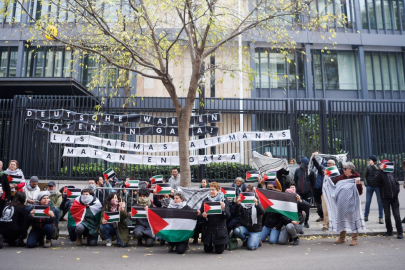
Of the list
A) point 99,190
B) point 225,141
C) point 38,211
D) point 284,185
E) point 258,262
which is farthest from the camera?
point 225,141

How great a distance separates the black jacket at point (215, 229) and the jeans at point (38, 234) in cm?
361

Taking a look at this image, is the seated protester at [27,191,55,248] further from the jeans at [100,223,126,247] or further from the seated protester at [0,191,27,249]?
the jeans at [100,223,126,247]

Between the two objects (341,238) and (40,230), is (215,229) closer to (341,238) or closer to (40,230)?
(341,238)

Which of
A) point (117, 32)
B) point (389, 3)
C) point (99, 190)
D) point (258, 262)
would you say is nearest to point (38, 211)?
point (99, 190)

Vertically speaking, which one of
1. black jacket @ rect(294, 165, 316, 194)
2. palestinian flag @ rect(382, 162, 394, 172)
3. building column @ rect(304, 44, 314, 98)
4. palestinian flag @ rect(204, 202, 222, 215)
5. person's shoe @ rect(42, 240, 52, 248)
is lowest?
person's shoe @ rect(42, 240, 52, 248)

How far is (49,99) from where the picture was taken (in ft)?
46.5

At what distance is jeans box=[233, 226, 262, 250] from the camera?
8555mm

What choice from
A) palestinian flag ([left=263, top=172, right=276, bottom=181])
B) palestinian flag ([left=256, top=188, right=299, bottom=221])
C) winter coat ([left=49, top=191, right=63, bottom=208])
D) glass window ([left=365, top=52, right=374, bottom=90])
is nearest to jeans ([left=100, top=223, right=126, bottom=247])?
winter coat ([left=49, top=191, right=63, bottom=208])

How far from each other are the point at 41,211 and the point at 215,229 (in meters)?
4.09

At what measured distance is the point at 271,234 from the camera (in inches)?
367

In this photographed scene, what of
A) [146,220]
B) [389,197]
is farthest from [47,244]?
[389,197]

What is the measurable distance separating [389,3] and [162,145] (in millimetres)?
20347

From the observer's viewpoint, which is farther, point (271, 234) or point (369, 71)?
point (369, 71)

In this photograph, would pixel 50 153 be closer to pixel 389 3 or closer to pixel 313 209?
pixel 313 209
